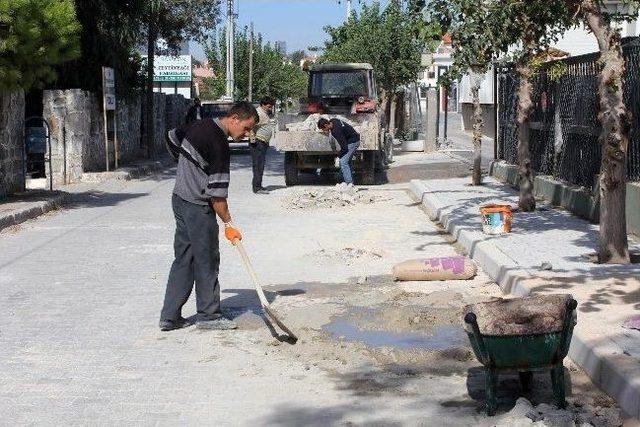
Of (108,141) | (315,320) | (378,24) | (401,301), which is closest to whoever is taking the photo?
(315,320)

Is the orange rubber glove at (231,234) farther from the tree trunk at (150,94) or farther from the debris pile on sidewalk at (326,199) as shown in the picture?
the tree trunk at (150,94)

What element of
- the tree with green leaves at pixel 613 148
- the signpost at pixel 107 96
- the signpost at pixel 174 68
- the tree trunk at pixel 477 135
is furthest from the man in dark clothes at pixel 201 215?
the signpost at pixel 174 68

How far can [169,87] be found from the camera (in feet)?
274

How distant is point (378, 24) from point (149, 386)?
108 feet

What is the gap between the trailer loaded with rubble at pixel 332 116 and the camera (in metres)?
20.6

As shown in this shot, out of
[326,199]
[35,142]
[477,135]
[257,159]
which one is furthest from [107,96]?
[477,135]

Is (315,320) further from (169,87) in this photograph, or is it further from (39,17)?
(169,87)

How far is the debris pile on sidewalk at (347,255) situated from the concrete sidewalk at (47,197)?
17.2 ft

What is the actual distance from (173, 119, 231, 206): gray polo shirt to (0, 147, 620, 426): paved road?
1108 millimetres

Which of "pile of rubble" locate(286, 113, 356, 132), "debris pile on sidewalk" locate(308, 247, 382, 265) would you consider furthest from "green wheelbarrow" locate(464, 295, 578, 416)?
"pile of rubble" locate(286, 113, 356, 132)

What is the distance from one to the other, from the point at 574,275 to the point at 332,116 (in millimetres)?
12879

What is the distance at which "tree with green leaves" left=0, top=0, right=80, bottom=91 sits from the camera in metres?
15.6

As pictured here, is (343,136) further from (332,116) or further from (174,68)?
(174,68)

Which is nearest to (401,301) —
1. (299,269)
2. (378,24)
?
(299,269)
